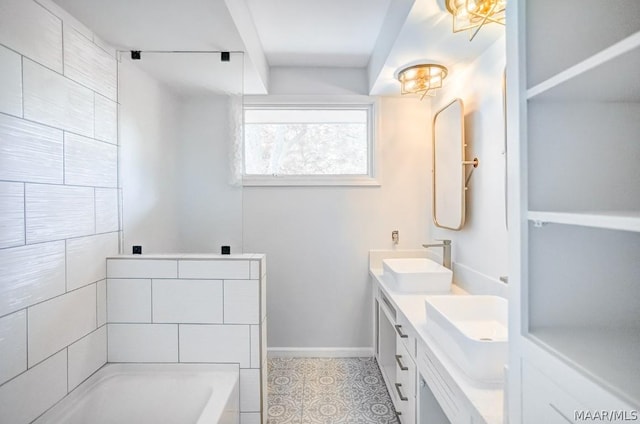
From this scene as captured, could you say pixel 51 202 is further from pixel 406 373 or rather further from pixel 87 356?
pixel 406 373

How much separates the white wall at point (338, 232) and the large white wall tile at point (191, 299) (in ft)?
3.64

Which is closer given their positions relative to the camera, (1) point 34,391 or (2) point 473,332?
(1) point 34,391

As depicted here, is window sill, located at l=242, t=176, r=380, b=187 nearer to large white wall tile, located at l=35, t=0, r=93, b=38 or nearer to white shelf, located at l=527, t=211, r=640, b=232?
large white wall tile, located at l=35, t=0, r=93, b=38

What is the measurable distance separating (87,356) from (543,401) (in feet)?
6.23

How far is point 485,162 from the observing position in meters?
1.90

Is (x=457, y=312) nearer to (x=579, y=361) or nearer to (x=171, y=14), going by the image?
(x=579, y=361)

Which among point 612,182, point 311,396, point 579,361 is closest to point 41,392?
point 311,396

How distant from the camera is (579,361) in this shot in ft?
Answer: 2.20

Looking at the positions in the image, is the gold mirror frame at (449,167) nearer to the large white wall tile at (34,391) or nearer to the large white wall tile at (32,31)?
the large white wall tile at (32,31)

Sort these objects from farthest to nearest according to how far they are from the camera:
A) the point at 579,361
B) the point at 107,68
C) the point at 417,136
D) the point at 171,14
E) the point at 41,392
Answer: the point at 417,136, the point at 107,68, the point at 171,14, the point at 41,392, the point at 579,361

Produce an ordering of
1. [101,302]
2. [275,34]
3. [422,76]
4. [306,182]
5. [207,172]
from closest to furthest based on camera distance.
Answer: [101,302], [207,172], [422,76], [275,34], [306,182]

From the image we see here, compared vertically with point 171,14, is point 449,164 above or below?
below

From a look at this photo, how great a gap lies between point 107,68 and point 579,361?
7.47ft

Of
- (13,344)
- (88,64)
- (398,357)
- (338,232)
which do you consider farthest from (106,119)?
(398,357)
